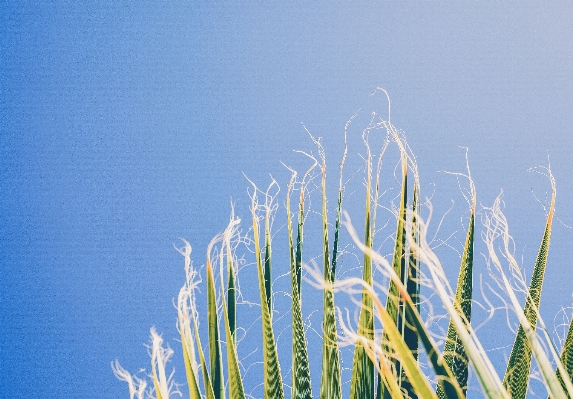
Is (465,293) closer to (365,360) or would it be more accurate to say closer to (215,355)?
(365,360)

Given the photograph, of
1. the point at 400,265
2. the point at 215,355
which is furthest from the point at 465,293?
the point at 215,355

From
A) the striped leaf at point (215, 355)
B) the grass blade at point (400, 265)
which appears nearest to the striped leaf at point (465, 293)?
the grass blade at point (400, 265)

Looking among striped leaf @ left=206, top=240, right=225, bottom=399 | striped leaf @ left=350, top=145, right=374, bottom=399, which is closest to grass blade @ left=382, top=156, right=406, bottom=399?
striped leaf @ left=350, top=145, right=374, bottom=399

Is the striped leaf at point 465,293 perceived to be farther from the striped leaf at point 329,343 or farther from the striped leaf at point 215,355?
the striped leaf at point 215,355

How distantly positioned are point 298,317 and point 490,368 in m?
0.21

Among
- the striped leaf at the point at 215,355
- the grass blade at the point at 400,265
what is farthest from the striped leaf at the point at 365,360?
the striped leaf at the point at 215,355

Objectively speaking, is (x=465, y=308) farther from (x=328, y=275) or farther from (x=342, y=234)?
(x=342, y=234)

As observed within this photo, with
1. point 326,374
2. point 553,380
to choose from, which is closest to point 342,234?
point 326,374

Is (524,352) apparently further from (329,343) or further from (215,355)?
(215,355)

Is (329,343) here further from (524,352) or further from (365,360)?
(524,352)

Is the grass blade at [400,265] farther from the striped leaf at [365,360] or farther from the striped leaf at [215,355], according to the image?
the striped leaf at [215,355]


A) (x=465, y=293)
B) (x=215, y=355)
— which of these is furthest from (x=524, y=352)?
(x=215, y=355)

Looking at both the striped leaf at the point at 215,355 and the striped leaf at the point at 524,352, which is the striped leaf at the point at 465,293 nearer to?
the striped leaf at the point at 524,352

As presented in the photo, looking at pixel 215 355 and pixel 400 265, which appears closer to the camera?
pixel 400 265
